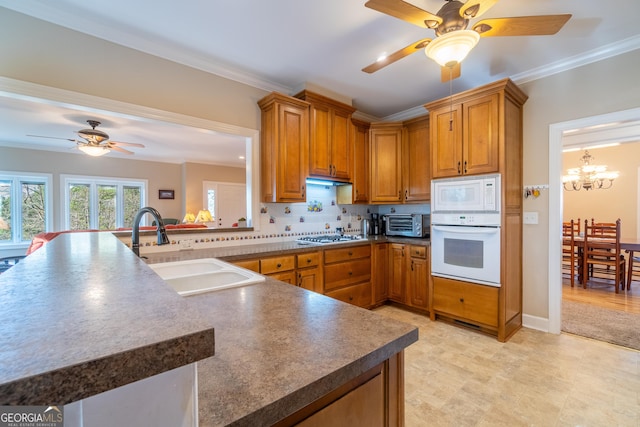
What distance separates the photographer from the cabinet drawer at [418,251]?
125 inches

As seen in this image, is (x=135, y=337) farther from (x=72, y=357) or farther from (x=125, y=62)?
(x=125, y=62)

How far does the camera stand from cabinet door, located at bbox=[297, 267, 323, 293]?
106 inches

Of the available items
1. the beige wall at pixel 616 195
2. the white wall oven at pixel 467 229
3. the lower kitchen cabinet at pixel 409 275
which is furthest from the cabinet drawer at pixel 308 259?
the beige wall at pixel 616 195

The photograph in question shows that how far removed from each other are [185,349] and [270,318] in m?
0.59

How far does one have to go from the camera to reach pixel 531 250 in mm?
2865

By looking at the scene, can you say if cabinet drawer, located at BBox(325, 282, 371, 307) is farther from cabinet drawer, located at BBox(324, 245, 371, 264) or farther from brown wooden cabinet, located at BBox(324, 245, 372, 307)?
cabinet drawer, located at BBox(324, 245, 371, 264)

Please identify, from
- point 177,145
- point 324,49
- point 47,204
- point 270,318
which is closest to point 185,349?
point 270,318

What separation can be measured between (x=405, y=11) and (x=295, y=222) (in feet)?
7.79

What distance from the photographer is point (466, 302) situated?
2816 mm

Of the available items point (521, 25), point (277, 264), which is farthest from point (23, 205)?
point (521, 25)

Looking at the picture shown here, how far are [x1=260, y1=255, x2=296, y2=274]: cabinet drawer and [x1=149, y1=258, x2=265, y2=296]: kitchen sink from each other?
0.64m

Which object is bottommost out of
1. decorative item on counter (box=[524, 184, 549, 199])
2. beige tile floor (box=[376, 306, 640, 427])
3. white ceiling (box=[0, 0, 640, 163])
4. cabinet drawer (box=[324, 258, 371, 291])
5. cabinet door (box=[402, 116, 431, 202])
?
beige tile floor (box=[376, 306, 640, 427])

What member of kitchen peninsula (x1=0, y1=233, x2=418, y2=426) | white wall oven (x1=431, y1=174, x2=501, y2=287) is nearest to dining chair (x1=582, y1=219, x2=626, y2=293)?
white wall oven (x1=431, y1=174, x2=501, y2=287)

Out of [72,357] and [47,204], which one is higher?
[47,204]
